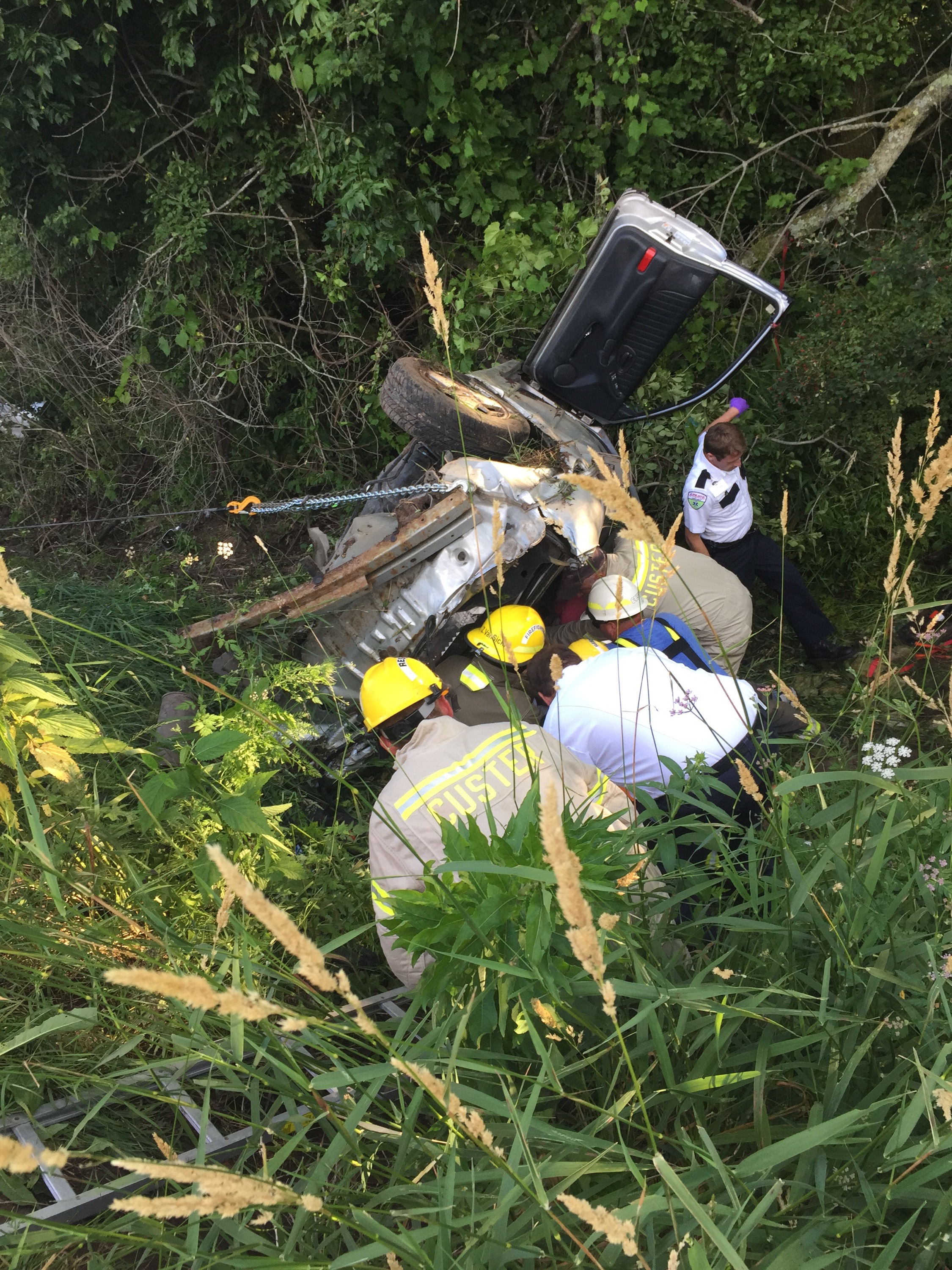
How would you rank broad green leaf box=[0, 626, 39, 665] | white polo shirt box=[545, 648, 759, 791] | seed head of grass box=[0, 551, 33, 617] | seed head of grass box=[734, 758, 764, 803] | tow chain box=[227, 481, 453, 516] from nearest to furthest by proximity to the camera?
1. seed head of grass box=[0, 551, 33, 617]
2. seed head of grass box=[734, 758, 764, 803]
3. broad green leaf box=[0, 626, 39, 665]
4. white polo shirt box=[545, 648, 759, 791]
5. tow chain box=[227, 481, 453, 516]

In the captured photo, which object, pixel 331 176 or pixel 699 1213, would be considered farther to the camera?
pixel 331 176

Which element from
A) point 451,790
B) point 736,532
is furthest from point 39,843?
point 736,532

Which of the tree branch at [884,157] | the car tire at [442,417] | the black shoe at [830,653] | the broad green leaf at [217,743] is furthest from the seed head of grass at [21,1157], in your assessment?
Result: the tree branch at [884,157]

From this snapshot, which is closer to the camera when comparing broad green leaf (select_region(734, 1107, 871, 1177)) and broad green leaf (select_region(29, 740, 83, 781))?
broad green leaf (select_region(734, 1107, 871, 1177))

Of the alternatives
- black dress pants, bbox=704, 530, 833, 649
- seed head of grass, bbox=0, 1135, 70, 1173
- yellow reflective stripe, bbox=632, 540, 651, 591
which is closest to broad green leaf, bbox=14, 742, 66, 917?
seed head of grass, bbox=0, 1135, 70, 1173

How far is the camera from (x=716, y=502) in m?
3.94

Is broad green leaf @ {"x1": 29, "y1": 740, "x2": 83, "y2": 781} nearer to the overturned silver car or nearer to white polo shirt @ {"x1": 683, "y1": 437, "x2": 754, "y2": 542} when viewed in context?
the overturned silver car

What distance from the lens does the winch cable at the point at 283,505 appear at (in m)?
3.41

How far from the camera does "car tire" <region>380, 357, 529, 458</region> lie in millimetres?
3467

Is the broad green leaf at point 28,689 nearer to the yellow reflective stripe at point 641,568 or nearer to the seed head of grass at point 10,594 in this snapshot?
the seed head of grass at point 10,594

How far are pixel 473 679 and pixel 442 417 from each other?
127cm

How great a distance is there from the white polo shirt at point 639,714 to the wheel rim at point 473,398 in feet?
5.01

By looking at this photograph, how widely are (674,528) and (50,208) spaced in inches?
219

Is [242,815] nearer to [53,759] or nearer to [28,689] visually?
[53,759]
